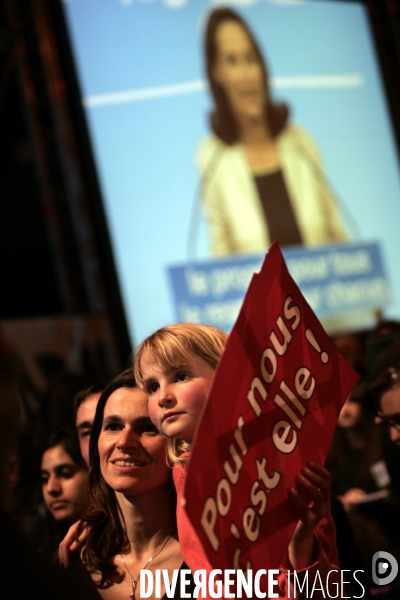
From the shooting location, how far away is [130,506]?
5.87ft

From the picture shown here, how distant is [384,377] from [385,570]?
0.58 metres

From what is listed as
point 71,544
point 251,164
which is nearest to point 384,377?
point 71,544

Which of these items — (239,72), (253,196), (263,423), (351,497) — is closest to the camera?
(263,423)

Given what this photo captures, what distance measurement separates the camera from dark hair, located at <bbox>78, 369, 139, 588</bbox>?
5.90ft

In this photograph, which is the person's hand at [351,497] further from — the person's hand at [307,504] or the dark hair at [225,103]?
the dark hair at [225,103]

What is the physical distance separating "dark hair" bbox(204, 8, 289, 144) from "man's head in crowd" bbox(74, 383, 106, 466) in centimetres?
311

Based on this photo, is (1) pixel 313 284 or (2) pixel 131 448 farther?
(1) pixel 313 284

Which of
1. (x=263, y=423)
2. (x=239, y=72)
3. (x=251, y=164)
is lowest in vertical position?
(x=263, y=423)

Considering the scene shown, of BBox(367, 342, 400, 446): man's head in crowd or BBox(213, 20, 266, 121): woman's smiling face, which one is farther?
BBox(213, 20, 266, 121): woman's smiling face

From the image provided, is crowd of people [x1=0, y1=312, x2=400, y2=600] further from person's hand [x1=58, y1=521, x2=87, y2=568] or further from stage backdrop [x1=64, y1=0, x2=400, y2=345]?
stage backdrop [x1=64, y1=0, x2=400, y2=345]

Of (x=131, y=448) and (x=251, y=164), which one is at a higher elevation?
(x=251, y=164)

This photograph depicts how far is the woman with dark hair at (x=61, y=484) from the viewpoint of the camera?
94.9 inches

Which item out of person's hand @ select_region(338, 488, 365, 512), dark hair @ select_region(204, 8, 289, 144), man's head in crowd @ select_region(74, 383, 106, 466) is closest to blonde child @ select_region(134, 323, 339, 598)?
man's head in crowd @ select_region(74, 383, 106, 466)

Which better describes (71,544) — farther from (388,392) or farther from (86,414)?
(388,392)
